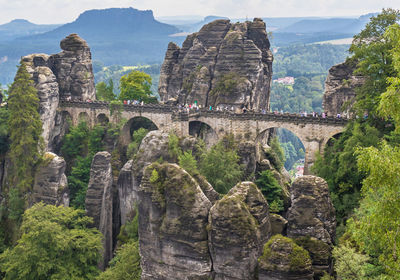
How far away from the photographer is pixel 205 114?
5394cm

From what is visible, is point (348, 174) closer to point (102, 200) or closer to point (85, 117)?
point (102, 200)

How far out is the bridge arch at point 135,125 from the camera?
5800cm

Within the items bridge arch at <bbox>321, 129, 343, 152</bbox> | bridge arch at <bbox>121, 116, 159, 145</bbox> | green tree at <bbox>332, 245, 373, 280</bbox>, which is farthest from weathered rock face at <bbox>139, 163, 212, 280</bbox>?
bridge arch at <bbox>121, 116, 159, 145</bbox>

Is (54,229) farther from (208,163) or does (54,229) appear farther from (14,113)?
(14,113)

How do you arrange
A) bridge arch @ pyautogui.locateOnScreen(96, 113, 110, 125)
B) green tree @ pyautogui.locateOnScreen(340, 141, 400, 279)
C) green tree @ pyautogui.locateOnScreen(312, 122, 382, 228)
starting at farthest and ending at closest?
bridge arch @ pyautogui.locateOnScreen(96, 113, 110, 125)
green tree @ pyautogui.locateOnScreen(312, 122, 382, 228)
green tree @ pyautogui.locateOnScreen(340, 141, 400, 279)

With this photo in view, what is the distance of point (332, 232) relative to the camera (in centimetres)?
2608

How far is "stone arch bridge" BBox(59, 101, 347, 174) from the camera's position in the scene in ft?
153

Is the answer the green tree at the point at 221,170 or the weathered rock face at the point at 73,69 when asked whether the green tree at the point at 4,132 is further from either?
the green tree at the point at 221,170

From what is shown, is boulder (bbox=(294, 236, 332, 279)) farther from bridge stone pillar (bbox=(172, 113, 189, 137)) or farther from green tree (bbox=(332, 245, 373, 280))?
bridge stone pillar (bbox=(172, 113, 189, 137))

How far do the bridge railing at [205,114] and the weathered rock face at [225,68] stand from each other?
246 cm

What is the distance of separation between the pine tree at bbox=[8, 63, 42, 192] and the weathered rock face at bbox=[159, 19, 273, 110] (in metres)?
19.0

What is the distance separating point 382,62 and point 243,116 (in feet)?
58.7

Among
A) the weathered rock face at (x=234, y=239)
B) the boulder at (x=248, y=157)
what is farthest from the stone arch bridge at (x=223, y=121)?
the weathered rock face at (x=234, y=239)

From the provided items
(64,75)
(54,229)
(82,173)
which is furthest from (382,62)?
(64,75)
